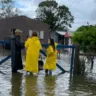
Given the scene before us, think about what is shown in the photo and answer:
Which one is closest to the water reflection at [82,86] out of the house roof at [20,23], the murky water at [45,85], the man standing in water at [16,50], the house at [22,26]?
the murky water at [45,85]

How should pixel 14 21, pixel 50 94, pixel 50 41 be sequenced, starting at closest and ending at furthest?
1. pixel 50 94
2. pixel 50 41
3. pixel 14 21

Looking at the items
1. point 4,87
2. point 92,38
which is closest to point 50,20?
point 92,38

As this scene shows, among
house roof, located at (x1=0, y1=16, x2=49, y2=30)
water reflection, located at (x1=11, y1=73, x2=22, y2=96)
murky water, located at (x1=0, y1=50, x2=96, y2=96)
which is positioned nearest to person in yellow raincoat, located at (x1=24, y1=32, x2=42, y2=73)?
murky water, located at (x1=0, y1=50, x2=96, y2=96)

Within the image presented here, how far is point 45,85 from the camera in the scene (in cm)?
1186

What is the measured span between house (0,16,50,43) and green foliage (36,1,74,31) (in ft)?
115

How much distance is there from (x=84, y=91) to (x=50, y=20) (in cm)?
8868

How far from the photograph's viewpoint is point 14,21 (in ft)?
199

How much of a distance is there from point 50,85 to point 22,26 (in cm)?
4939

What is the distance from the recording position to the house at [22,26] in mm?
59375

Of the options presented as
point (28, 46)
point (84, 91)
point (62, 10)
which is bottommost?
point (84, 91)

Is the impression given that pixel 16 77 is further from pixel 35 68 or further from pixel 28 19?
→ pixel 28 19

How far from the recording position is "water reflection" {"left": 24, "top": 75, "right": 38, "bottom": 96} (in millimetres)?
10233

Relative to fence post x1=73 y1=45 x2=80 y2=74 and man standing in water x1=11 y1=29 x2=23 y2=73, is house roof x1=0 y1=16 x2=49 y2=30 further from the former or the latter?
man standing in water x1=11 y1=29 x2=23 y2=73

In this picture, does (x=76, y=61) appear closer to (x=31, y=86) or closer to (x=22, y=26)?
(x=31, y=86)
